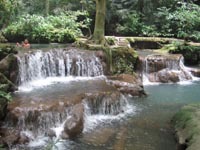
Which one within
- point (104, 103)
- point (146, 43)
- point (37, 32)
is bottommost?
point (104, 103)

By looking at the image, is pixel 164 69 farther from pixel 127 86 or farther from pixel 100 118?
pixel 100 118

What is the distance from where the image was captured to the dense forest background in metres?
18.4

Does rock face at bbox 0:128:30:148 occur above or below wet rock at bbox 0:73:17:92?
below

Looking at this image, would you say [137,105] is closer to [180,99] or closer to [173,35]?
[180,99]

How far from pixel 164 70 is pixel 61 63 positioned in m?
4.32

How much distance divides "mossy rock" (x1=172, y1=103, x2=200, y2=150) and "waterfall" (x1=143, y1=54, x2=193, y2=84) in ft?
17.9

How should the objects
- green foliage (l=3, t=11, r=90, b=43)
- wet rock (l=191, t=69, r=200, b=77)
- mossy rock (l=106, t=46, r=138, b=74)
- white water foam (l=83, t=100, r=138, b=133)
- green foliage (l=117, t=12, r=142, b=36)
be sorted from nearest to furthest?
white water foam (l=83, t=100, r=138, b=133) < mossy rock (l=106, t=46, r=138, b=74) < wet rock (l=191, t=69, r=200, b=77) < green foliage (l=3, t=11, r=90, b=43) < green foliage (l=117, t=12, r=142, b=36)

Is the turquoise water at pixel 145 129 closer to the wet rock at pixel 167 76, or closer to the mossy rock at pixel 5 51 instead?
the wet rock at pixel 167 76

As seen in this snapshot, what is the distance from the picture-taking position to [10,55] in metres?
11.5

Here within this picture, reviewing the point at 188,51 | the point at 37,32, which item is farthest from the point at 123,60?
the point at 37,32

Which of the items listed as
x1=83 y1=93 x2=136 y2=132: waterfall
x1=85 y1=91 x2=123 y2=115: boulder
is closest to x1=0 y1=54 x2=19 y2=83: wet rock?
x1=85 y1=91 x2=123 y2=115: boulder

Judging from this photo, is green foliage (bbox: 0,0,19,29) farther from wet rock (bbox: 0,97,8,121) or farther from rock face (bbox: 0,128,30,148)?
rock face (bbox: 0,128,30,148)

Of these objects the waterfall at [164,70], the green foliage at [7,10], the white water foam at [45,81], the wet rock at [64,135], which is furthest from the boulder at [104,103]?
the green foliage at [7,10]

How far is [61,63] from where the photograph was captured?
44.4ft
